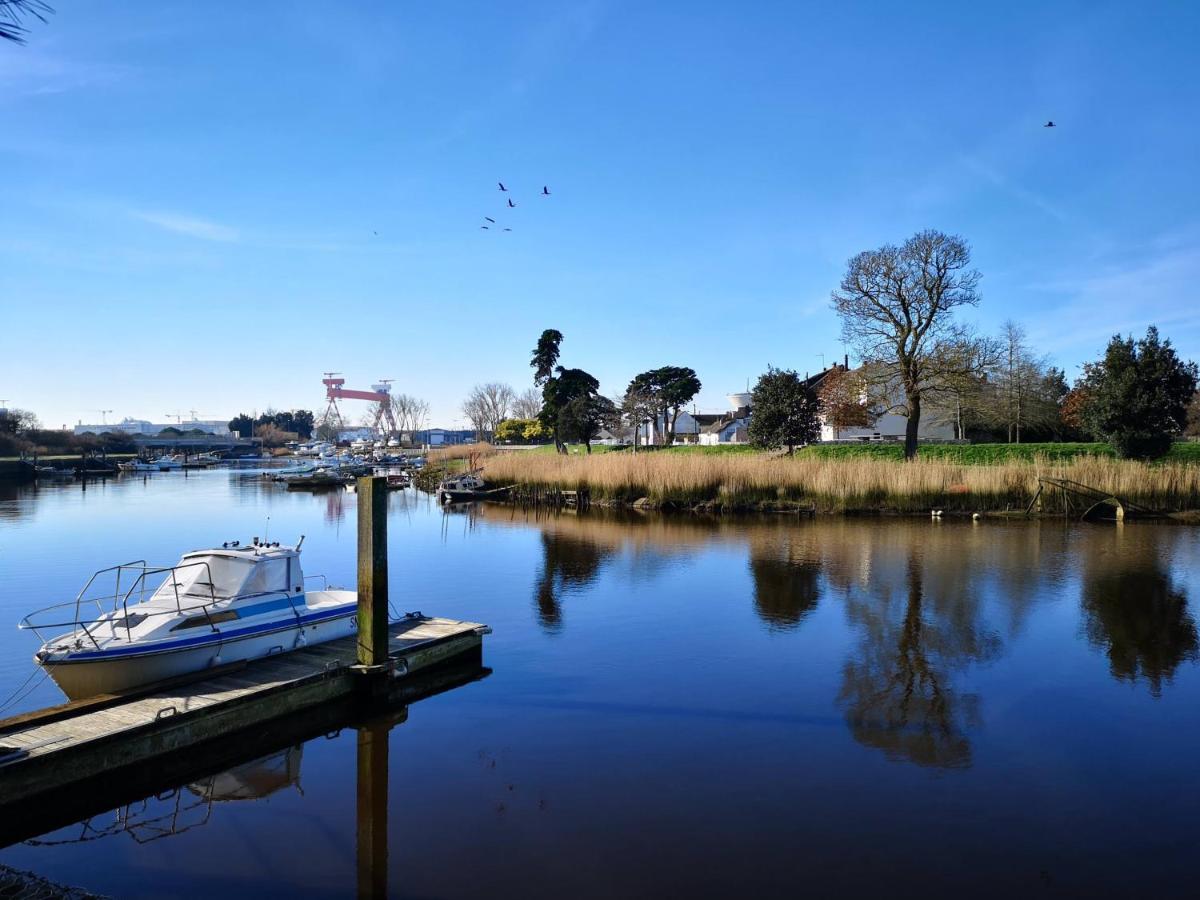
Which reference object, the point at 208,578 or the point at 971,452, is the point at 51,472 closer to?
the point at 208,578

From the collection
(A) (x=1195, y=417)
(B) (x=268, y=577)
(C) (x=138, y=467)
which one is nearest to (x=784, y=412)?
(B) (x=268, y=577)

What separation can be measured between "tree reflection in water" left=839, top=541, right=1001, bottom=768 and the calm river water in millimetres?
60

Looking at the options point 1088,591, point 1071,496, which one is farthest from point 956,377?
point 1088,591

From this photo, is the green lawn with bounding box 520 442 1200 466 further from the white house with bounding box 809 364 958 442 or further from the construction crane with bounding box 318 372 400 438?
the construction crane with bounding box 318 372 400 438

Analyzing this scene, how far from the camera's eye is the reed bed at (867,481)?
3064 centimetres

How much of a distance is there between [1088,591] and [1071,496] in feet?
52.0

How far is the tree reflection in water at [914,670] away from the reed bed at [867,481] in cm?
1547

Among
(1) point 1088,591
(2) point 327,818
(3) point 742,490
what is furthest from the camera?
(3) point 742,490

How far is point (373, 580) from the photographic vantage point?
1070 centimetres

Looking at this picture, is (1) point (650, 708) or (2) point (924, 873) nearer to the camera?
(2) point (924, 873)

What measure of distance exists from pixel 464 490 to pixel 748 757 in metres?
37.2

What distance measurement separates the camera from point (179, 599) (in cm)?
1099

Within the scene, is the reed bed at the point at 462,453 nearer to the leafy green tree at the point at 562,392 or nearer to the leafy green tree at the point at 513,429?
the leafy green tree at the point at 562,392

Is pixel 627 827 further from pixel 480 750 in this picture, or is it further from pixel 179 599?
pixel 179 599
